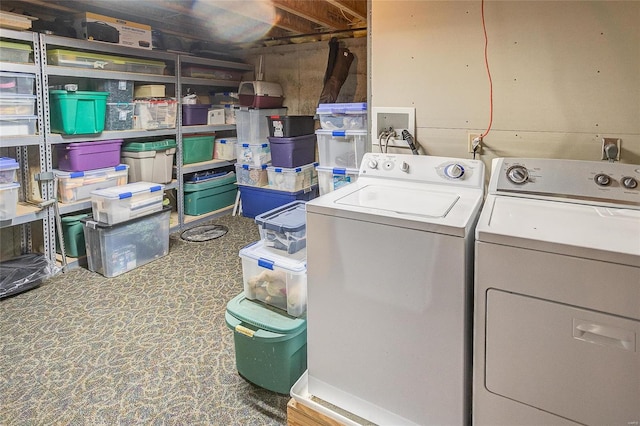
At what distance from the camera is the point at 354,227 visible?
1431 mm

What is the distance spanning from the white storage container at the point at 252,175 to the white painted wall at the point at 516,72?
267 cm

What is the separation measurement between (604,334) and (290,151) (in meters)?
3.69

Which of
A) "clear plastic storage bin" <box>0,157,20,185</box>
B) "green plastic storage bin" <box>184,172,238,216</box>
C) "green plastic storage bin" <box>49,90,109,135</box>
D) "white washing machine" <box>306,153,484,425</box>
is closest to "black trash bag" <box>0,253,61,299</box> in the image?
"clear plastic storage bin" <box>0,157,20,185</box>

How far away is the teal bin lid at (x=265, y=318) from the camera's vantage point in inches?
73.5

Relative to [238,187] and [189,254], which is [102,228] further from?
[238,187]

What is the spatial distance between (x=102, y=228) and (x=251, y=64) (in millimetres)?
3111

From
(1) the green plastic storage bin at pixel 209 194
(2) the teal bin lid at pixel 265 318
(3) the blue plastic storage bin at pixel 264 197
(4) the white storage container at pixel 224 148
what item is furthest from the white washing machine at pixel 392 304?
(4) the white storage container at pixel 224 148

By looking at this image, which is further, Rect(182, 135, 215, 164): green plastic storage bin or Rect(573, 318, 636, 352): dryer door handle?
Rect(182, 135, 215, 164): green plastic storage bin

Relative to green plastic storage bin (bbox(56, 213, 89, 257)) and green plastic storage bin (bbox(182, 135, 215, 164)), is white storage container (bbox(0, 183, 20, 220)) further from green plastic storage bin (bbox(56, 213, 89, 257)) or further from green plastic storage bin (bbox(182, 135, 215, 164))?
green plastic storage bin (bbox(182, 135, 215, 164))

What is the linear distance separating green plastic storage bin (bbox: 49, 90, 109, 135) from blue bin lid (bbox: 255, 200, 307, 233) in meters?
2.15

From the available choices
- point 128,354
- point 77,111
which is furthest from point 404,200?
point 77,111

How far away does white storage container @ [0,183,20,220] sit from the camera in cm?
292

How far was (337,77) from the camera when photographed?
4.40 m

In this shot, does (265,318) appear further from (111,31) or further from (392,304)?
(111,31)
